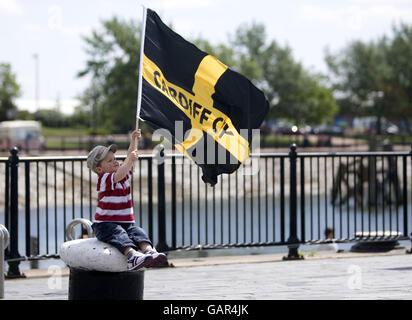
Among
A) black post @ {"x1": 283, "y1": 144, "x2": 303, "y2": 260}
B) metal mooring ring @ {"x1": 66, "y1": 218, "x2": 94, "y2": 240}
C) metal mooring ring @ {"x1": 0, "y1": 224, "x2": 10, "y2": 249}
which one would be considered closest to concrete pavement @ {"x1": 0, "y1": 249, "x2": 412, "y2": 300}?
black post @ {"x1": 283, "y1": 144, "x2": 303, "y2": 260}

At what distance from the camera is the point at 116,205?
19.0 ft

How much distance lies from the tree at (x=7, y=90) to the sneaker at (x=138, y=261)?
265 feet

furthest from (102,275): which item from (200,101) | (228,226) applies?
(228,226)

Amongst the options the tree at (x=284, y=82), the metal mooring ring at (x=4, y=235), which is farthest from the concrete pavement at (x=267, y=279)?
the tree at (x=284, y=82)

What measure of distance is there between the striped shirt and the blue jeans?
0.05 metres

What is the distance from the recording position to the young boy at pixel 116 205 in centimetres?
565

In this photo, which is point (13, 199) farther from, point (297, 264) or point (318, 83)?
point (318, 83)

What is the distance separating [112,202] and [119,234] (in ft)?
0.85

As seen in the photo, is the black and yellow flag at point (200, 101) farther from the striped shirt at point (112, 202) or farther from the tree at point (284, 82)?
the tree at point (284, 82)

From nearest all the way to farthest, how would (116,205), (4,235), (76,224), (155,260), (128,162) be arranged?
(155,260) → (128,162) → (116,205) → (4,235) → (76,224)

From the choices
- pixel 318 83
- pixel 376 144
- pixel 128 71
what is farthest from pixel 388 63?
pixel 376 144

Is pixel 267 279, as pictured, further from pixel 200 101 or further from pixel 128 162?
pixel 128 162

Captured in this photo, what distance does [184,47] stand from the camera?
6.70 m

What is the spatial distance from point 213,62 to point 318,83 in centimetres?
8112
